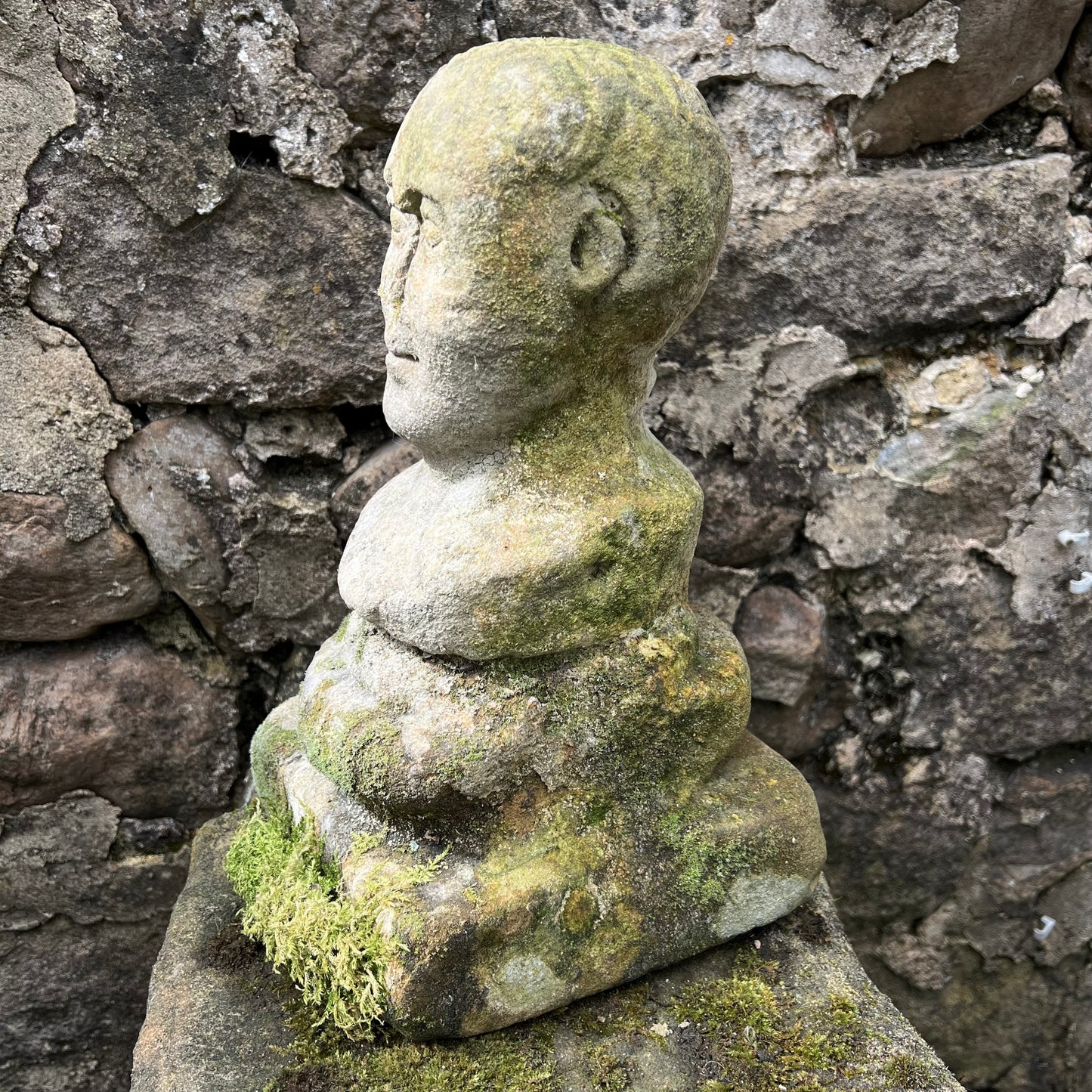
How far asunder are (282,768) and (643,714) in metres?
0.61

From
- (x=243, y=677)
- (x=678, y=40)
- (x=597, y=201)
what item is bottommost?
(x=243, y=677)

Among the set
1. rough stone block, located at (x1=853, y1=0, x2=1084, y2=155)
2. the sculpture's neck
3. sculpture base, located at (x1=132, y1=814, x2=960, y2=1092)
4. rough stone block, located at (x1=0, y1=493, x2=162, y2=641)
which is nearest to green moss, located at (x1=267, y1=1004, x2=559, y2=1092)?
sculpture base, located at (x1=132, y1=814, x2=960, y2=1092)

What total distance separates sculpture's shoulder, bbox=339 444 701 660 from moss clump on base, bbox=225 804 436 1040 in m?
0.33

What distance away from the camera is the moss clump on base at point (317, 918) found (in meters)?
1.29

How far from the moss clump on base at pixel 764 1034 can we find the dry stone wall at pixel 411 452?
0.75 metres

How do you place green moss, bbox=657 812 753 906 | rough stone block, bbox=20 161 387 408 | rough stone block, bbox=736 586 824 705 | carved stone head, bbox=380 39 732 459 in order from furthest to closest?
rough stone block, bbox=736 586 824 705, rough stone block, bbox=20 161 387 408, green moss, bbox=657 812 753 906, carved stone head, bbox=380 39 732 459

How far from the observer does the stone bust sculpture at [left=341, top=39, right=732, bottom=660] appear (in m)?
1.19

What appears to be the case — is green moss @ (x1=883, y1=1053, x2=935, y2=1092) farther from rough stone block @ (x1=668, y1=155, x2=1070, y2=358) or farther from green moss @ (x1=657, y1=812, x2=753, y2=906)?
rough stone block @ (x1=668, y1=155, x2=1070, y2=358)

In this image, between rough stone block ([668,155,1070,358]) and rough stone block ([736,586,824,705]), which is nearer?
rough stone block ([668,155,1070,358])

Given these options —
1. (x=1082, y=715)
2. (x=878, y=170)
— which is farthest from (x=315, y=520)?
(x=1082, y=715)

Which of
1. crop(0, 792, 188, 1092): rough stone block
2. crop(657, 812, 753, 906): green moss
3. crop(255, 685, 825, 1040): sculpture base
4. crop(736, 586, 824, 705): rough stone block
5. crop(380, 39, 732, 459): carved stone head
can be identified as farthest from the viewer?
crop(736, 586, 824, 705): rough stone block

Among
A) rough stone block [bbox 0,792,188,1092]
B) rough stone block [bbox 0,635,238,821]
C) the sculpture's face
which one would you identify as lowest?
rough stone block [bbox 0,792,188,1092]

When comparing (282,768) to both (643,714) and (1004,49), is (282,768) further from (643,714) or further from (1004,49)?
(1004,49)

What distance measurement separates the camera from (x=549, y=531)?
1308 mm
